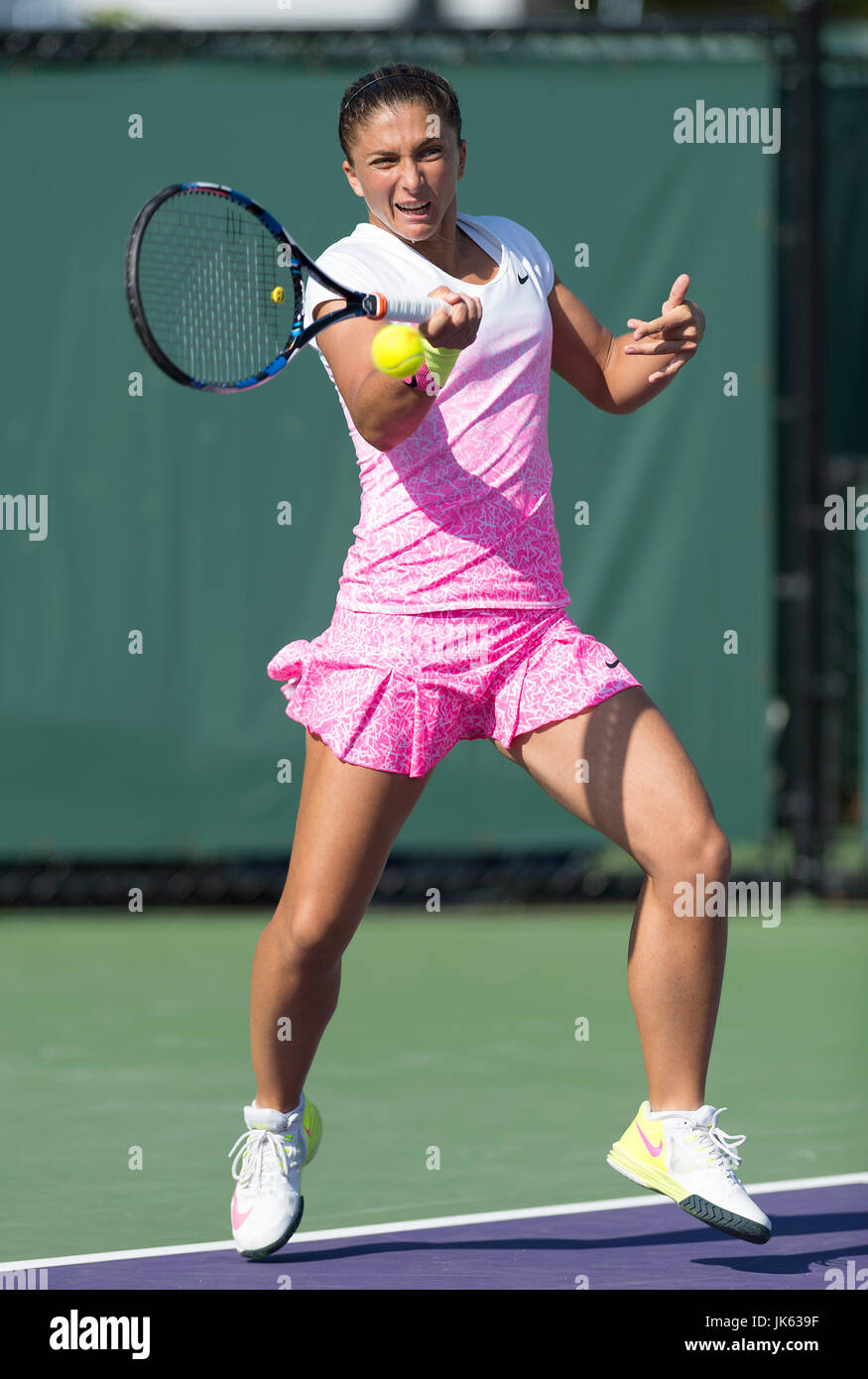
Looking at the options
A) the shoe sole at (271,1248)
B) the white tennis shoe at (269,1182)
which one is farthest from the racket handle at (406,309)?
the shoe sole at (271,1248)

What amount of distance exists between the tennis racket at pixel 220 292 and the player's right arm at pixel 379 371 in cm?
4

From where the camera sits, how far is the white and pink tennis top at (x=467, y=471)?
3801 millimetres

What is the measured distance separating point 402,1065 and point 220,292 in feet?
7.13

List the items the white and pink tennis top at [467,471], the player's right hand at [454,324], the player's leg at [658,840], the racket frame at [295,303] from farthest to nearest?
1. the white and pink tennis top at [467,471]
2. the player's leg at [658,840]
3. the racket frame at [295,303]
4. the player's right hand at [454,324]

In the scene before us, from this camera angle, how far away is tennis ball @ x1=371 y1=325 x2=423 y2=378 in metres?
3.45

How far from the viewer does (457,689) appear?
150 inches

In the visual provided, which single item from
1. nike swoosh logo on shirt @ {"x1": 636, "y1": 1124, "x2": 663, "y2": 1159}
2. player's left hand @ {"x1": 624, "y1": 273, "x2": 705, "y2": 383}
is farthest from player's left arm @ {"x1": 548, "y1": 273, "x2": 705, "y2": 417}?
nike swoosh logo on shirt @ {"x1": 636, "y1": 1124, "x2": 663, "y2": 1159}

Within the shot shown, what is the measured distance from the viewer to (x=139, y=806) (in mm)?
7672

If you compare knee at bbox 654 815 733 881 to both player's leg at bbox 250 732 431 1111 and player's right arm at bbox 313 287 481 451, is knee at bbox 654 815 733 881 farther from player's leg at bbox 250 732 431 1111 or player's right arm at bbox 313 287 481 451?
player's right arm at bbox 313 287 481 451

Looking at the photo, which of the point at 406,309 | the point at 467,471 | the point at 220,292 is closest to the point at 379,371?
the point at 406,309

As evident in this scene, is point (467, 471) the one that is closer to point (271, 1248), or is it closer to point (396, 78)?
point (396, 78)

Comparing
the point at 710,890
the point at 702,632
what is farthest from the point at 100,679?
the point at 710,890

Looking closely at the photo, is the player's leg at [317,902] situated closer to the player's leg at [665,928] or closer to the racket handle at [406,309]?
the player's leg at [665,928]
